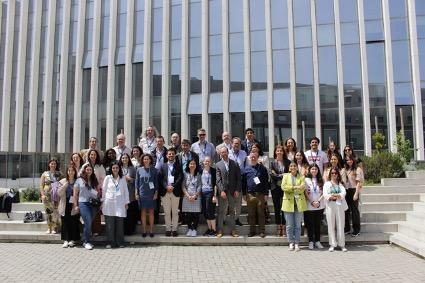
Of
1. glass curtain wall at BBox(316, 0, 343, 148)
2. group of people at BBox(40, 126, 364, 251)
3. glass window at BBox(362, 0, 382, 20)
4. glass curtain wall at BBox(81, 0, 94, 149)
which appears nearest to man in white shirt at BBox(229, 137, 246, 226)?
group of people at BBox(40, 126, 364, 251)

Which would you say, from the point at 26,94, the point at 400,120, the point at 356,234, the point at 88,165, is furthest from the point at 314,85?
the point at 26,94

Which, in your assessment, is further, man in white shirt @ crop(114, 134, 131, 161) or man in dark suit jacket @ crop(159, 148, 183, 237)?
man in white shirt @ crop(114, 134, 131, 161)

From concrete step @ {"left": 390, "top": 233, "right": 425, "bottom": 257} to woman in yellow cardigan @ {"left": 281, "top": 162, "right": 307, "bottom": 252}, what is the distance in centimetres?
215

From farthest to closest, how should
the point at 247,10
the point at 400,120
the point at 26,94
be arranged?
1. the point at 26,94
2. the point at 247,10
3. the point at 400,120

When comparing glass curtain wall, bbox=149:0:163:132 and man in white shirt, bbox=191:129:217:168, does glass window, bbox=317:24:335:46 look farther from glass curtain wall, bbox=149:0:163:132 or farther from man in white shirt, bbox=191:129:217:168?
man in white shirt, bbox=191:129:217:168

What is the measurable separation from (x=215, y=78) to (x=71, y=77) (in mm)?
11343

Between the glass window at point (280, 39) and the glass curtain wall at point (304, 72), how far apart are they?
0.63 meters

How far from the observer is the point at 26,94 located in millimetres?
32781

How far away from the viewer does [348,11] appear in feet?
84.1

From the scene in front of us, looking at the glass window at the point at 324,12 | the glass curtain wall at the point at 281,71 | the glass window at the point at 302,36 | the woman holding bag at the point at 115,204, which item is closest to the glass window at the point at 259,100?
the glass curtain wall at the point at 281,71

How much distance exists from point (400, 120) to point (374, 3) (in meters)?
7.36

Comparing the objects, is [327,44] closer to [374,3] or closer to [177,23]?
[374,3]

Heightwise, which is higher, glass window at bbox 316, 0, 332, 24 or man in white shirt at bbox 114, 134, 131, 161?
glass window at bbox 316, 0, 332, 24

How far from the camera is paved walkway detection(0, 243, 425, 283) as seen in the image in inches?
266
